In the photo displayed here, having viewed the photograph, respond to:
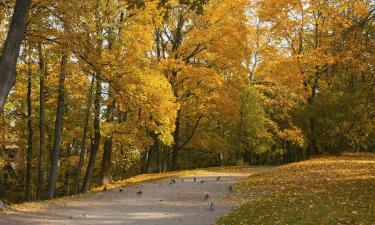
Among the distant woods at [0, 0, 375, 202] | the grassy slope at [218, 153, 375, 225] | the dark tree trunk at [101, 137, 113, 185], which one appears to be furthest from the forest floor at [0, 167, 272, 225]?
the dark tree trunk at [101, 137, 113, 185]

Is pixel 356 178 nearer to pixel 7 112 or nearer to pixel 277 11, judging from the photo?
pixel 277 11

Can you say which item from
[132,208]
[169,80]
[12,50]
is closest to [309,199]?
[132,208]

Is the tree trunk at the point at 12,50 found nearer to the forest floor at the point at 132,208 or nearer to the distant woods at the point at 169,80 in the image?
the distant woods at the point at 169,80

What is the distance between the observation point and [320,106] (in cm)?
2938

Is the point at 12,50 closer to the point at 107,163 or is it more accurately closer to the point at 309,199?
the point at 309,199

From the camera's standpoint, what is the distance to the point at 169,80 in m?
26.7

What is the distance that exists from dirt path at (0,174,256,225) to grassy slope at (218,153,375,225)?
819mm

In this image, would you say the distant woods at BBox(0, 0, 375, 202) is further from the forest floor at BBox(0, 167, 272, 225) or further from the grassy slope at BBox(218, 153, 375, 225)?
the forest floor at BBox(0, 167, 272, 225)

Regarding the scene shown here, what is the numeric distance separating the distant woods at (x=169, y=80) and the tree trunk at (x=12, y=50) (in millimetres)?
19

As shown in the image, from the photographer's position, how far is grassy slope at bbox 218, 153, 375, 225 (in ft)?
31.2

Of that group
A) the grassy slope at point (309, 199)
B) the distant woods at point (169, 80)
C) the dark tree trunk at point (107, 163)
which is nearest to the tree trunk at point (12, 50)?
the distant woods at point (169, 80)

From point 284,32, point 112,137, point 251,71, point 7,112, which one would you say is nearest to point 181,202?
point 112,137

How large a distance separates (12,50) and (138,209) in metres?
6.02

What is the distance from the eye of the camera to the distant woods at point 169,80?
540 inches
